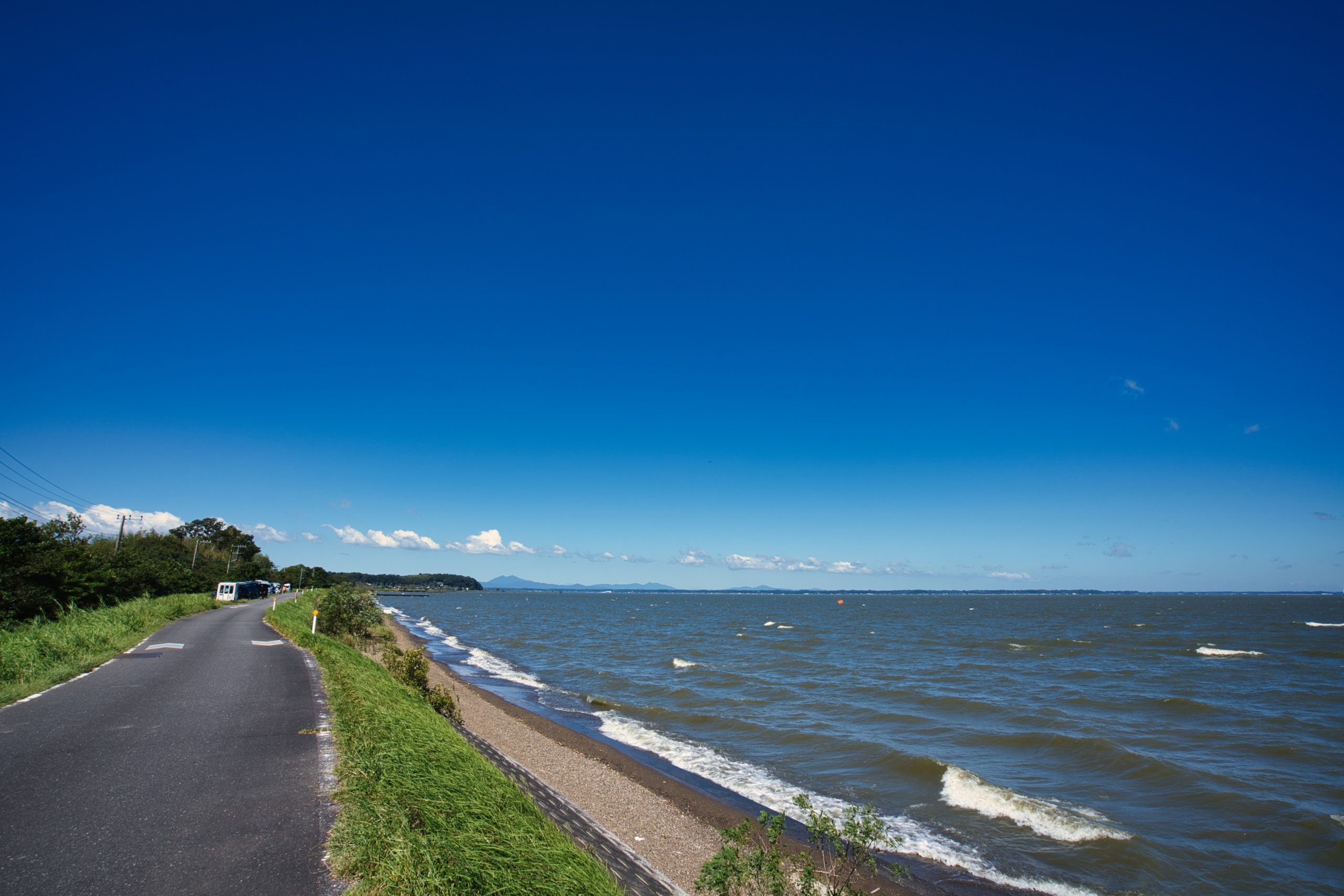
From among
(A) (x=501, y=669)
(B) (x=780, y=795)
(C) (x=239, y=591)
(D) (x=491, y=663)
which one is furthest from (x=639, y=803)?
(C) (x=239, y=591)

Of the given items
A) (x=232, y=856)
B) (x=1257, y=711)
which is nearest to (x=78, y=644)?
(x=232, y=856)

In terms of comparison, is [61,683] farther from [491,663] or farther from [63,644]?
[491,663]

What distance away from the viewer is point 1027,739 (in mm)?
18984

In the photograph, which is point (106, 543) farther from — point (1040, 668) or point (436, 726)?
point (1040, 668)

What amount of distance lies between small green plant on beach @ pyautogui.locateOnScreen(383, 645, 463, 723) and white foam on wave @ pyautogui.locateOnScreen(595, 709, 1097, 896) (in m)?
5.25

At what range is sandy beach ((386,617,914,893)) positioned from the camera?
1013cm

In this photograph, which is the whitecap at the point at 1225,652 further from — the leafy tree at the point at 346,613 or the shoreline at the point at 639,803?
the leafy tree at the point at 346,613

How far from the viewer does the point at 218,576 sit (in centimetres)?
6919

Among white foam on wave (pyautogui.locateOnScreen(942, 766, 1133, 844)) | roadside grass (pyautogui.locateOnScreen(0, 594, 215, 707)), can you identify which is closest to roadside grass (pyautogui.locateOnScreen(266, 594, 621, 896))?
roadside grass (pyautogui.locateOnScreen(0, 594, 215, 707))

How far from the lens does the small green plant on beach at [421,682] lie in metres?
Answer: 16.7

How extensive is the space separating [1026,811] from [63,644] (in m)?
23.4

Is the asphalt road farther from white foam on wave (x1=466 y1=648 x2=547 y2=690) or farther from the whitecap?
the whitecap

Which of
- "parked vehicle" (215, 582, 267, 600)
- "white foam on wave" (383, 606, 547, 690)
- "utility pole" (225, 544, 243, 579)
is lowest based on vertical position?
"white foam on wave" (383, 606, 547, 690)

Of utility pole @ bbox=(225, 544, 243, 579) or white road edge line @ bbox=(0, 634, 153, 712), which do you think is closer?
white road edge line @ bbox=(0, 634, 153, 712)
